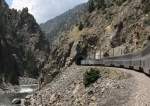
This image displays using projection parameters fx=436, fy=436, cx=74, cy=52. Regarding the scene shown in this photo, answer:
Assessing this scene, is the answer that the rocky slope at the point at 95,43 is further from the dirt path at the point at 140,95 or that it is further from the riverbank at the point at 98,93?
the dirt path at the point at 140,95

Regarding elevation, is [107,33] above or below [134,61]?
above

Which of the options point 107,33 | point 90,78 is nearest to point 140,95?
point 90,78

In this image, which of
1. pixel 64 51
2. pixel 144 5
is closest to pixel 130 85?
pixel 144 5

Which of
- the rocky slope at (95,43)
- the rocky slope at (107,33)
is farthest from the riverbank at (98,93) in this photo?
the rocky slope at (107,33)

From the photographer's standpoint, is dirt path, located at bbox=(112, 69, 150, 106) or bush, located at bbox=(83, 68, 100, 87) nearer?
dirt path, located at bbox=(112, 69, 150, 106)

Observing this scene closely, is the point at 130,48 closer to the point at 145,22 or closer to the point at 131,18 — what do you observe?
the point at 145,22

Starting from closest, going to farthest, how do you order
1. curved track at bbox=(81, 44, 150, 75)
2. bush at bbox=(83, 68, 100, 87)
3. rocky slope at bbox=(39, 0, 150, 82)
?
curved track at bbox=(81, 44, 150, 75) → bush at bbox=(83, 68, 100, 87) → rocky slope at bbox=(39, 0, 150, 82)

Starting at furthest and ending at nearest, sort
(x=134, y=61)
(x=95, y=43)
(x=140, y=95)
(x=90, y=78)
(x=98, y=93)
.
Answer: (x=95, y=43) < (x=134, y=61) < (x=90, y=78) < (x=98, y=93) < (x=140, y=95)

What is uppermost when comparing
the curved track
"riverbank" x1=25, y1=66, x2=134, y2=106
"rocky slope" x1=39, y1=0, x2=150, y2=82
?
"rocky slope" x1=39, y1=0, x2=150, y2=82

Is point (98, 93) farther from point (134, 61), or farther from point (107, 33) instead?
point (107, 33)

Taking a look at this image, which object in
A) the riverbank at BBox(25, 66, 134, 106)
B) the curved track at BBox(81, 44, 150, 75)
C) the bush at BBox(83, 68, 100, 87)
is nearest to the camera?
the riverbank at BBox(25, 66, 134, 106)

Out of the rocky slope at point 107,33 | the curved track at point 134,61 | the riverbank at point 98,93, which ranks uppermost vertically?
the rocky slope at point 107,33

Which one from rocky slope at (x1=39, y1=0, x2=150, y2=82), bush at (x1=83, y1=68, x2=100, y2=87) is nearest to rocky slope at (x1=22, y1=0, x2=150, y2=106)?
rocky slope at (x1=39, y1=0, x2=150, y2=82)

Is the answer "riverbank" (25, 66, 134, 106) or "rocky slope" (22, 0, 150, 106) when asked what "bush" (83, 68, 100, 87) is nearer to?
"riverbank" (25, 66, 134, 106)
